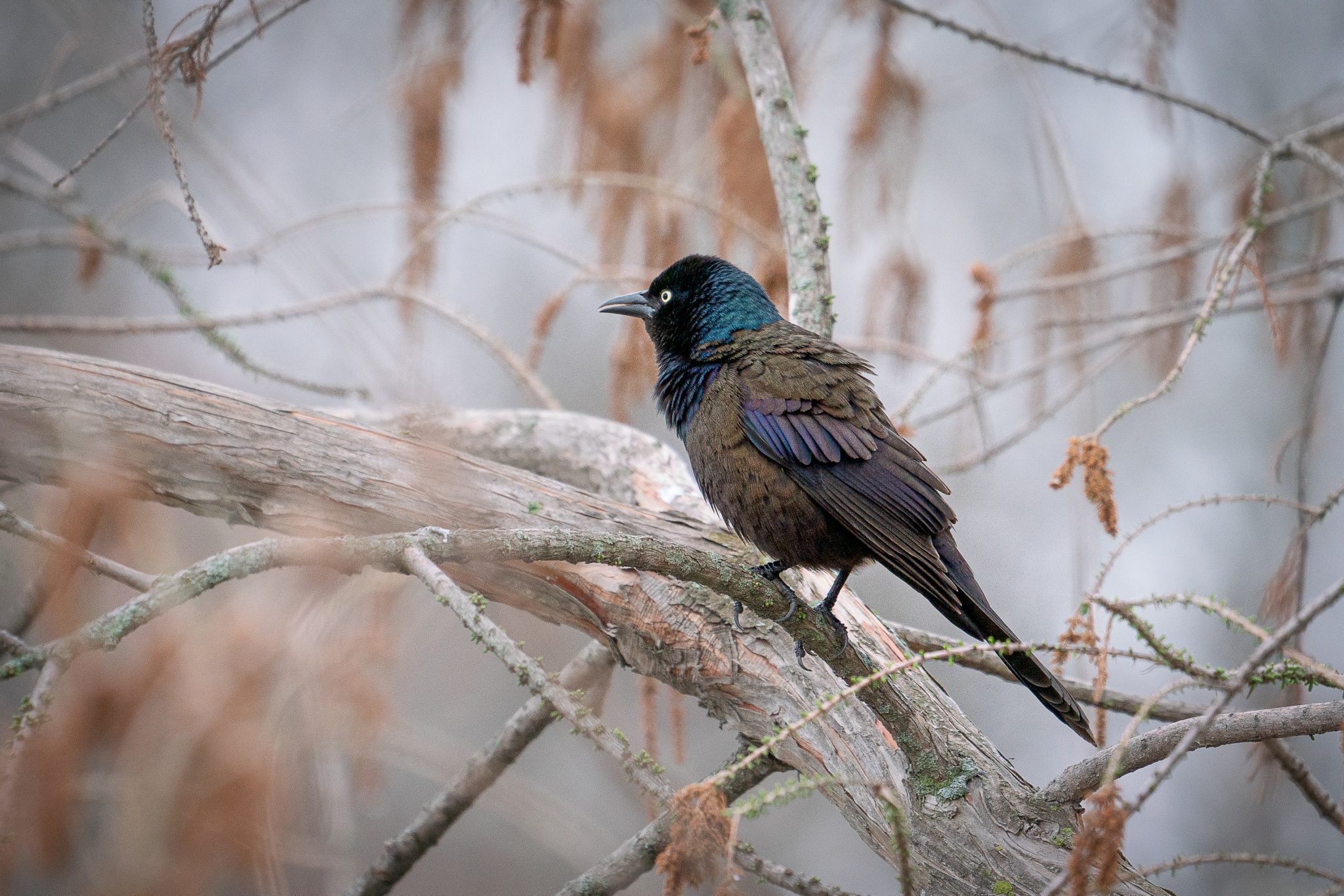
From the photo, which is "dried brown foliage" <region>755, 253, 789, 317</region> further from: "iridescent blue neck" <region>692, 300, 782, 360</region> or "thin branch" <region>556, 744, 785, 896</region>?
"thin branch" <region>556, 744, 785, 896</region>

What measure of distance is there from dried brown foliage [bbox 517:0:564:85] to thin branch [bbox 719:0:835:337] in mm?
726

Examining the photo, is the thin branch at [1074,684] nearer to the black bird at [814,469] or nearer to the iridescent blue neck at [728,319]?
the black bird at [814,469]

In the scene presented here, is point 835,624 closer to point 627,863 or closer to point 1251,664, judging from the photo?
point 627,863

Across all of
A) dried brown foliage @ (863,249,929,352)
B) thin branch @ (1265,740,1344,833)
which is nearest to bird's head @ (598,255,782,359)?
dried brown foliage @ (863,249,929,352)

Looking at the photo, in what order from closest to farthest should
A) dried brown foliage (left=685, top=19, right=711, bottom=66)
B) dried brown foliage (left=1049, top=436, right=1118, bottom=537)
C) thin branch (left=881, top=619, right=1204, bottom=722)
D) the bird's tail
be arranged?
dried brown foliage (left=1049, top=436, right=1118, bottom=537) < the bird's tail < thin branch (left=881, top=619, right=1204, bottom=722) < dried brown foliage (left=685, top=19, right=711, bottom=66)

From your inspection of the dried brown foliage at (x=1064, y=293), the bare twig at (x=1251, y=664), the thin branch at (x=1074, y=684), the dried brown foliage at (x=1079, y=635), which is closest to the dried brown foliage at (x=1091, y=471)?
the dried brown foliage at (x=1079, y=635)

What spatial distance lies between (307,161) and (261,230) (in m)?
5.30

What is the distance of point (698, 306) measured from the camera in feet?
11.2

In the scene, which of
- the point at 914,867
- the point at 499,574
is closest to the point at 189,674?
the point at 499,574

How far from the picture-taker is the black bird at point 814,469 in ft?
8.48

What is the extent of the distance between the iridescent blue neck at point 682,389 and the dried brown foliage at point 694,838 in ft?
5.58

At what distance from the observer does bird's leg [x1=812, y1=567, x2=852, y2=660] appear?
2449mm

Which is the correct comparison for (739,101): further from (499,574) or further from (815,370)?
(499,574)

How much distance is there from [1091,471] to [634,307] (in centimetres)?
190
